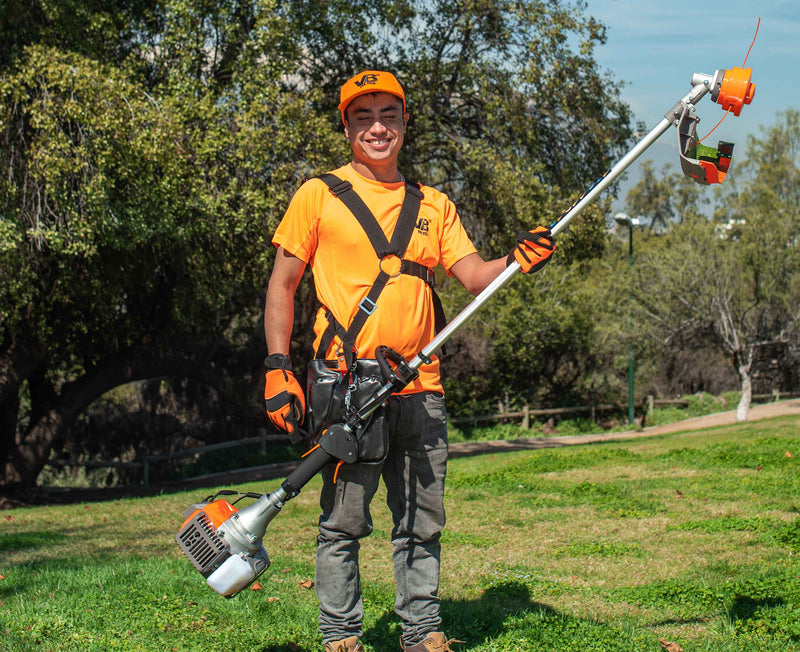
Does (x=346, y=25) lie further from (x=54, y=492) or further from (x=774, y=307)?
(x=774, y=307)

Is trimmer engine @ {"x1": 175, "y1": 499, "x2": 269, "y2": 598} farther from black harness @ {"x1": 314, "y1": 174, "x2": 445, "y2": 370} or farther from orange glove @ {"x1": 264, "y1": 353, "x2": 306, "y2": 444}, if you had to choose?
black harness @ {"x1": 314, "y1": 174, "x2": 445, "y2": 370}

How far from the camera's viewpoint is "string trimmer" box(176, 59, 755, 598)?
3270 millimetres

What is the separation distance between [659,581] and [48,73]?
32.5ft

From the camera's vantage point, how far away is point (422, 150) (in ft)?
50.1

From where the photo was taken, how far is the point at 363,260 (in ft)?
11.5

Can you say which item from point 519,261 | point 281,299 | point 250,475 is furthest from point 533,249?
point 250,475

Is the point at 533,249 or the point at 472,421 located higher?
the point at 533,249

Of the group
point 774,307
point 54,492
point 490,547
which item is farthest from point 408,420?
point 774,307

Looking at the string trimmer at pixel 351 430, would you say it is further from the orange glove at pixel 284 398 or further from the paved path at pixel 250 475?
the paved path at pixel 250 475

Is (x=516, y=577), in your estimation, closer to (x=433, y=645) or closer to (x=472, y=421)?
(x=433, y=645)

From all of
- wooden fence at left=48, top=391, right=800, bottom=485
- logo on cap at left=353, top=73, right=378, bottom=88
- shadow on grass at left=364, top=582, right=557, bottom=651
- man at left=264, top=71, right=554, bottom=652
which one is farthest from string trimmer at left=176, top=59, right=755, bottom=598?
wooden fence at left=48, top=391, right=800, bottom=485

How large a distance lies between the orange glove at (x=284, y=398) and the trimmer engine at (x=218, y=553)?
395 mm

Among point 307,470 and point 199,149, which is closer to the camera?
point 307,470

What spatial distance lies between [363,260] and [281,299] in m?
0.41
